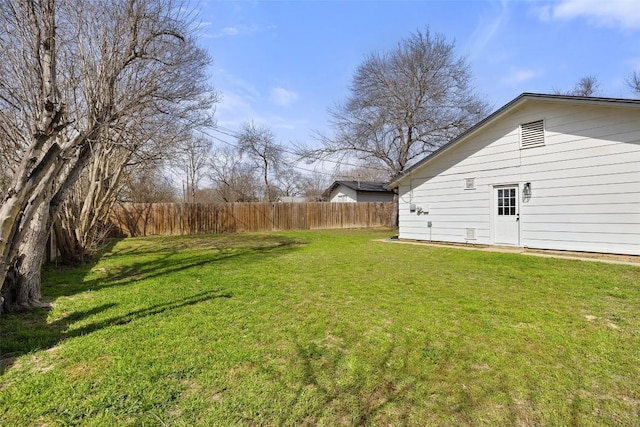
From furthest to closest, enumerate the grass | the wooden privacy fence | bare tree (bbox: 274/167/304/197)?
bare tree (bbox: 274/167/304/197), the wooden privacy fence, the grass

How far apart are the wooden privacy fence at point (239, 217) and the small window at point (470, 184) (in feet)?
30.0

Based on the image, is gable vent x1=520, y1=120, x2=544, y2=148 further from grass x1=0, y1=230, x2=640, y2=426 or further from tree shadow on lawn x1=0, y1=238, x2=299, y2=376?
tree shadow on lawn x1=0, y1=238, x2=299, y2=376

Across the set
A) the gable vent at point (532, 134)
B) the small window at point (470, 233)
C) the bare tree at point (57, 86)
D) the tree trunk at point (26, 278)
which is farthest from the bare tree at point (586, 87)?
the tree trunk at point (26, 278)

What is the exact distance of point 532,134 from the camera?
27.3ft

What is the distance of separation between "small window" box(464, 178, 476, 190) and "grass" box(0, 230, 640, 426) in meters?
4.77

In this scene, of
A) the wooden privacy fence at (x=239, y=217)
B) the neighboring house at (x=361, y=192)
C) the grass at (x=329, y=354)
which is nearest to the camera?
the grass at (x=329, y=354)

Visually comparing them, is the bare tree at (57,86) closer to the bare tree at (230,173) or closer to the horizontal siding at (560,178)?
the horizontal siding at (560,178)

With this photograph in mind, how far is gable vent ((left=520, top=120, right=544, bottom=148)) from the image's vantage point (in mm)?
8156

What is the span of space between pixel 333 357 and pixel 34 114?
16.9 feet

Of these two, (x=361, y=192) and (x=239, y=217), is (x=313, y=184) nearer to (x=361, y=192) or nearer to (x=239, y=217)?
(x=361, y=192)

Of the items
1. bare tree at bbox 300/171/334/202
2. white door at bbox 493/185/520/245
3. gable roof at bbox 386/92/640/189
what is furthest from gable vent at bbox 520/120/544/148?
bare tree at bbox 300/171/334/202

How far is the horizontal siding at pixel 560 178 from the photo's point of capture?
687 cm

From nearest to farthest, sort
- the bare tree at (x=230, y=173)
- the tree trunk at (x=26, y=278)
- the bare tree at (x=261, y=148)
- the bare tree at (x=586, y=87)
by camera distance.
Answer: the tree trunk at (x=26, y=278), the bare tree at (x=586, y=87), the bare tree at (x=261, y=148), the bare tree at (x=230, y=173)

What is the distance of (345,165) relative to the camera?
59.6 ft
